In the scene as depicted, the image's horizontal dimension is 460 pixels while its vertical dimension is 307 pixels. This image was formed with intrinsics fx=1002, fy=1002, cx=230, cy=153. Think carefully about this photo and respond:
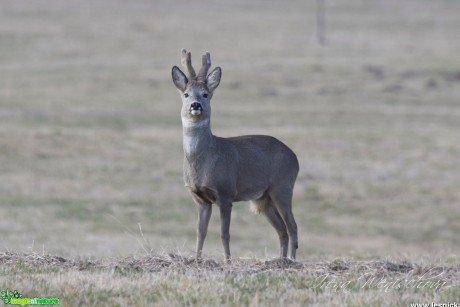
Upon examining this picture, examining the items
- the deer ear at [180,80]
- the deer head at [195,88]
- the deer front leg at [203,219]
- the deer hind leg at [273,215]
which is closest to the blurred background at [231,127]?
the deer front leg at [203,219]

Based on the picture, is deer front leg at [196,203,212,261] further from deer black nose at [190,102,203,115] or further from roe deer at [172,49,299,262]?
deer black nose at [190,102,203,115]

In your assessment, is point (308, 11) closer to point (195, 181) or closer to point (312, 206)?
point (312, 206)

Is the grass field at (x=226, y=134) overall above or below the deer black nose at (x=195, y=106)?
below

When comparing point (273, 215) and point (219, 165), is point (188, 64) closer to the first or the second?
point (219, 165)

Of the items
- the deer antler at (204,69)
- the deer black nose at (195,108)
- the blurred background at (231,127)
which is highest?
the deer antler at (204,69)

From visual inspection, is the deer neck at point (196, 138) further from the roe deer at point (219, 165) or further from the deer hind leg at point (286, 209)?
the deer hind leg at point (286, 209)

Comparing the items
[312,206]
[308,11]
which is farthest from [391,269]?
[308,11]

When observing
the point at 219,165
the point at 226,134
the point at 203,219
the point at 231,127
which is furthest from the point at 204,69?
the point at 231,127

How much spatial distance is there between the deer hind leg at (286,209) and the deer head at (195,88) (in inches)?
52.9

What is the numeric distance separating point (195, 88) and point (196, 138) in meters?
0.56

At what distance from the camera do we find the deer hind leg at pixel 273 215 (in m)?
11.9

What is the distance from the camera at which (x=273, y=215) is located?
11984 mm

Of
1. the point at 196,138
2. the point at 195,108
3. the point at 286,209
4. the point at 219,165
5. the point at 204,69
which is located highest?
the point at 204,69

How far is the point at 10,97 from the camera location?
162 feet
